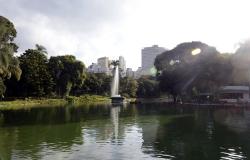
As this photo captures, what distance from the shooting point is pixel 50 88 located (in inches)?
4166

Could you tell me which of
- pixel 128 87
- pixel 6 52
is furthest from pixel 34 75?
pixel 128 87

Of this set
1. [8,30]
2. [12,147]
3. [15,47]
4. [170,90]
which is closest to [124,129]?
[12,147]

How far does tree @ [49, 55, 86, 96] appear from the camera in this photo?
374ft

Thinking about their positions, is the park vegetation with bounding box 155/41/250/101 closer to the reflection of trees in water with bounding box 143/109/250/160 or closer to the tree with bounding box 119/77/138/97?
the tree with bounding box 119/77/138/97

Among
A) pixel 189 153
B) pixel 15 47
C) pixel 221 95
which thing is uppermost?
pixel 15 47

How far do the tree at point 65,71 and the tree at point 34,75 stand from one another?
5710mm

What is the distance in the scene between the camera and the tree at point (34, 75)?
322ft

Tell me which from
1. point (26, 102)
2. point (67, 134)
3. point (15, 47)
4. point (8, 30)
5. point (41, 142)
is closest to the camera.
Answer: point (41, 142)

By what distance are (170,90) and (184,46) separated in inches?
503

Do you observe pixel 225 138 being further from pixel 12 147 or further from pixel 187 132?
pixel 12 147

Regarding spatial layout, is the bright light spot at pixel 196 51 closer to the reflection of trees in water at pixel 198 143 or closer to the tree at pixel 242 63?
the tree at pixel 242 63

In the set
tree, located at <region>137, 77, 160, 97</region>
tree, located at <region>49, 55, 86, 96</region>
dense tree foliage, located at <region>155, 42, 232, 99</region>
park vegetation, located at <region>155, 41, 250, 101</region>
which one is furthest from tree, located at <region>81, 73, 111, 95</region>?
dense tree foliage, located at <region>155, 42, 232, 99</region>

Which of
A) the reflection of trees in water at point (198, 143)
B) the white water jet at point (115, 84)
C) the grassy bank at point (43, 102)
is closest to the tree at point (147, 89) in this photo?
the white water jet at point (115, 84)

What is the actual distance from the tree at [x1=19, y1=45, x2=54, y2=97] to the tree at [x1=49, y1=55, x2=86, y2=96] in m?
5.71
